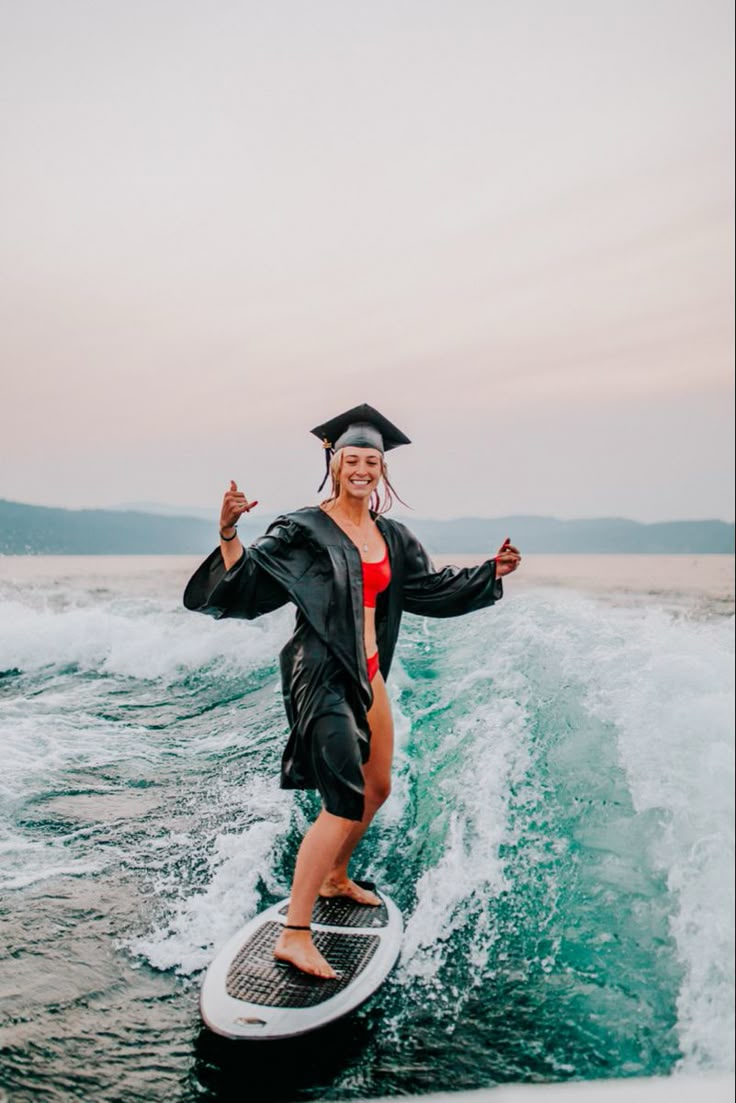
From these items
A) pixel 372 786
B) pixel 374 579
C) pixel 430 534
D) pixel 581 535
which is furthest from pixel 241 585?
pixel 581 535

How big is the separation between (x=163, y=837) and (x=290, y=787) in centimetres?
52

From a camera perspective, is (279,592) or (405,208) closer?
(279,592)

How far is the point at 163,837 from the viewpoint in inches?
100

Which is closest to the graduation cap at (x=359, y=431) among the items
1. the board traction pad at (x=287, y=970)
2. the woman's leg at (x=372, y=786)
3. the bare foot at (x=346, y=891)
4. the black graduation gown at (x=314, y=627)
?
the black graduation gown at (x=314, y=627)

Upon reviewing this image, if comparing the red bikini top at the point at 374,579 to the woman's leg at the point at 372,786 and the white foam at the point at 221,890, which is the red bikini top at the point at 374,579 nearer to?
the woman's leg at the point at 372,786

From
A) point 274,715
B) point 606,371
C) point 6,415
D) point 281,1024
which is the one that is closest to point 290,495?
point 274,715

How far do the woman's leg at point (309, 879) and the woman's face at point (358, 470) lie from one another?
0.83 meters

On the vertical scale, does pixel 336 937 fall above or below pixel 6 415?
below

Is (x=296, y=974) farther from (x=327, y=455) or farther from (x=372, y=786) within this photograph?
(x=327, y=455)

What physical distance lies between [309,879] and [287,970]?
22 cm

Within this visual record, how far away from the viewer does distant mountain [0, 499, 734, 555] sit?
109 inches

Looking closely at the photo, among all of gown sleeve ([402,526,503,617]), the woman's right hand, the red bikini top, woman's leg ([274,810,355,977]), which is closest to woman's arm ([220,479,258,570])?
the woman's right hand

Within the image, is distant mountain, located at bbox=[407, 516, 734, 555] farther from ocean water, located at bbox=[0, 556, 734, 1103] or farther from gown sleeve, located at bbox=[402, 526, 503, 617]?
gown sleeve, located at bbox=[402, 526, 503, 617]

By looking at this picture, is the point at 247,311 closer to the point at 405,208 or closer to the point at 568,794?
the point at 405,208
